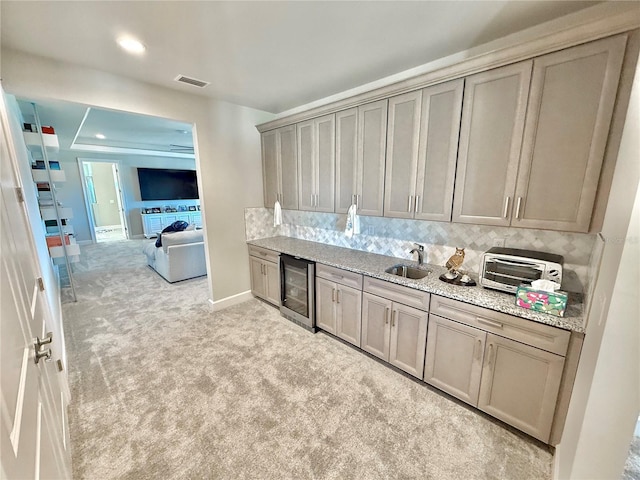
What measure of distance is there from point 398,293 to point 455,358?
61 cm

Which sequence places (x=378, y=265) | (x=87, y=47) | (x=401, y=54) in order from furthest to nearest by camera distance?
(x=378, y=265) → (x=401, y=54) → (x=87, y=47)

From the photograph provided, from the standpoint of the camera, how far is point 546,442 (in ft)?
5.33

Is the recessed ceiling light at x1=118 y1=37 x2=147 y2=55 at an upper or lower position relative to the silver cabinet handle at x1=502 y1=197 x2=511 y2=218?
upper

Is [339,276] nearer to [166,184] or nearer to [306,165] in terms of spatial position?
[306,165]

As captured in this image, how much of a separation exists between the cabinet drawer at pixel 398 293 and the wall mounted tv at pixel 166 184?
329 inches

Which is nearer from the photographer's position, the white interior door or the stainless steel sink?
the white interior door

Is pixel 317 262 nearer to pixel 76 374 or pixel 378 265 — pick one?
pixel 378 265

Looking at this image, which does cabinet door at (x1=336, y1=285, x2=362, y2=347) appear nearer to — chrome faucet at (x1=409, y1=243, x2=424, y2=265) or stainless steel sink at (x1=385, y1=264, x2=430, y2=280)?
stainless steel sink at (x1=385, y1=264, x2=430, y2=280)

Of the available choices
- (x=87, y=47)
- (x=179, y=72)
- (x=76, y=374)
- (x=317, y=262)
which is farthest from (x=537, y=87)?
(x=76, y=374)

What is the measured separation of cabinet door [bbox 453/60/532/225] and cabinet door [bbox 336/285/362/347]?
1.18m

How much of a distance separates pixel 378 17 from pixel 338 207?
1.62m

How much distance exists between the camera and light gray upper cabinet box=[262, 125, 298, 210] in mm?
3285

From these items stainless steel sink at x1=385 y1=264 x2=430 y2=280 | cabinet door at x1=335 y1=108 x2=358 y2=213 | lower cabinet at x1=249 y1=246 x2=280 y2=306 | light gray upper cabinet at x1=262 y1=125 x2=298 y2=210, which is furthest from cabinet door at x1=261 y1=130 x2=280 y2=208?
stainless steel sink at x1=385 y1=264 x2=430 y2=280

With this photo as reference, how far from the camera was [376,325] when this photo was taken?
7.91ft
